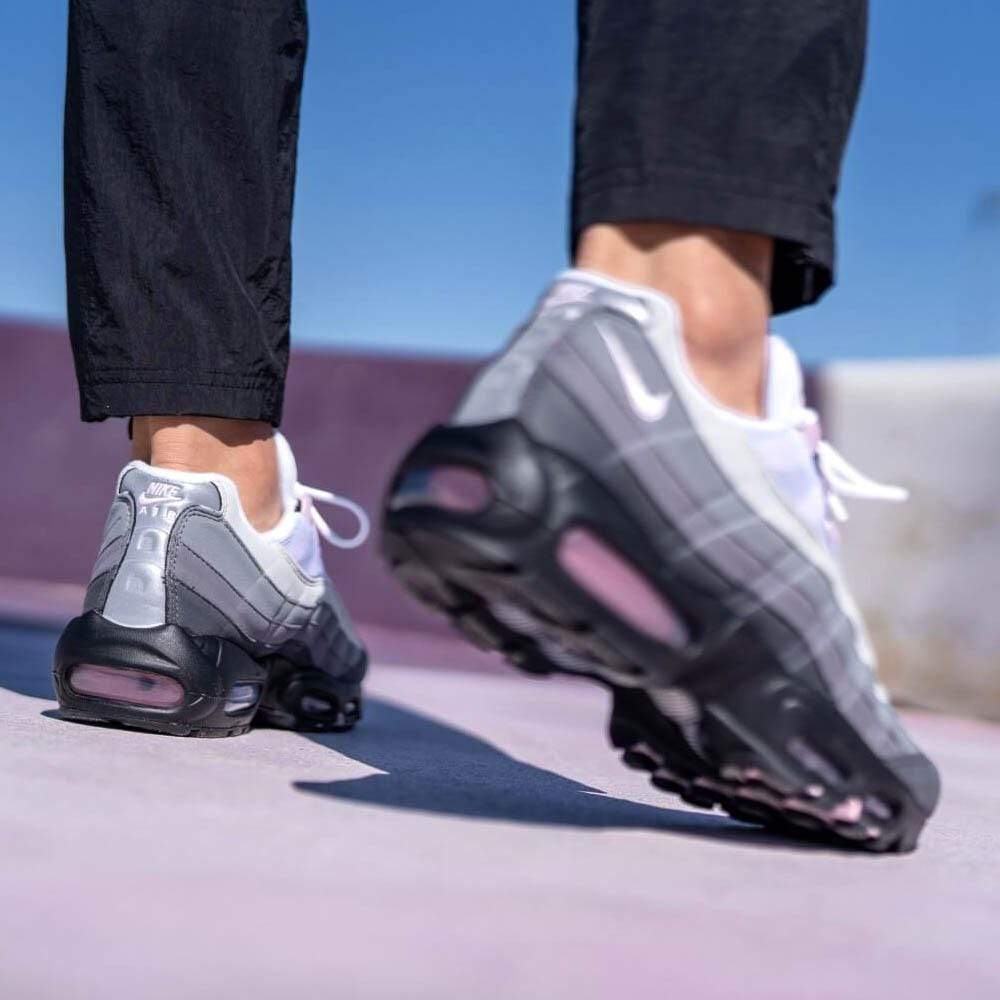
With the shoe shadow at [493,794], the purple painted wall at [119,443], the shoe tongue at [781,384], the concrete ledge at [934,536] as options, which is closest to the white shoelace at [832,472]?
the shoe tongue at [781,384]

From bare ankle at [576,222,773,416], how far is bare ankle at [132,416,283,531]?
461 millimetres

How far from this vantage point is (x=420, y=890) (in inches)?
21.6

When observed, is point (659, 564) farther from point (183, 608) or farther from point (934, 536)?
point (934, 536)

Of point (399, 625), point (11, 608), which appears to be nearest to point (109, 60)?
point (11, 608)

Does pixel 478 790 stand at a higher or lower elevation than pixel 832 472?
lower

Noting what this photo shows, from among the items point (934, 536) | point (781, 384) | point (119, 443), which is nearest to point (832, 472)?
point (781, 384)

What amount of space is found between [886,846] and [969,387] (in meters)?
2.19

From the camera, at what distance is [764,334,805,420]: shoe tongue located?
77cm

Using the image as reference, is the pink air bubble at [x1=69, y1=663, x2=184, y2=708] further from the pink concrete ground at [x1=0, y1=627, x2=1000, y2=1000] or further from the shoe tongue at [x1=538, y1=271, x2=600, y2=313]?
the shoe tongue at [x1=538, y1=271, x2=600, y2=313]

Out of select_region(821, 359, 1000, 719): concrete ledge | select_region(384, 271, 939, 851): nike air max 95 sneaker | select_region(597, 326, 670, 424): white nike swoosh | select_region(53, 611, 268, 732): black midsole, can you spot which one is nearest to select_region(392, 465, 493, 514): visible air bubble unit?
select_region(384, 271, 939, 851): nike air max 95 sneaker

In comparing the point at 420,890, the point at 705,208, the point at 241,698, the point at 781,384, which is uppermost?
the point at 705,208

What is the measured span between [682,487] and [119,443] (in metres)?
3.53

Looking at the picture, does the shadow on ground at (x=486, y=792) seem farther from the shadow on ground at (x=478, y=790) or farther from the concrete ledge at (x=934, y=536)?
the concrete ledge at (x=934, y=536)

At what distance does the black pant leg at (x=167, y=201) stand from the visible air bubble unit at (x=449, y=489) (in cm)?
46
